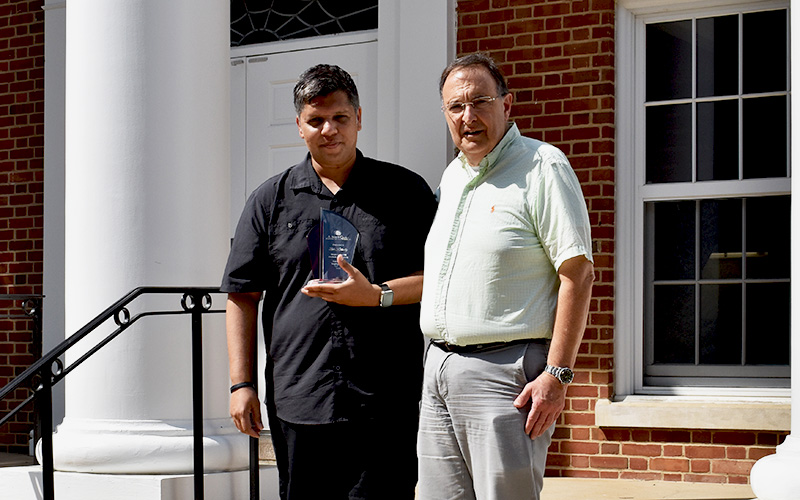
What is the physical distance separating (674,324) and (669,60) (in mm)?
1456

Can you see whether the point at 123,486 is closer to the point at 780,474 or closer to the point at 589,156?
the point at 780,474

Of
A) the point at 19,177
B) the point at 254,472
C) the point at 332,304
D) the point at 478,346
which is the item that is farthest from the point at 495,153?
the point at 19,177

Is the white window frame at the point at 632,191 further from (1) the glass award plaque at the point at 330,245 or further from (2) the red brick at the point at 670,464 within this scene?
(1) the glass award plaque at the point at 330,245

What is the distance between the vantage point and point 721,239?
5703 millimetres

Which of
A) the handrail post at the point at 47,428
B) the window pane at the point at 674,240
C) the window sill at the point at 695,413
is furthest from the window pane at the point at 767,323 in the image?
the handrail post at the point at 47,428

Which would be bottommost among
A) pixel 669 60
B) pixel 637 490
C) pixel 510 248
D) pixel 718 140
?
pixel 637 490

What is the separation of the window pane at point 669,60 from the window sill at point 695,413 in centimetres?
167

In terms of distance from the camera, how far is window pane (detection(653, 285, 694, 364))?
575 centimetres

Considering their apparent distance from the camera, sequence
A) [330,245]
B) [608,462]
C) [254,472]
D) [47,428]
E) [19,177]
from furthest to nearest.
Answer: [19,177], [608,462], [254,472], [47,428], [330,245]

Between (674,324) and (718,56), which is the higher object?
(718,56)

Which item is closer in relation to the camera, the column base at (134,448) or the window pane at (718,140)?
the column base at (134,448)

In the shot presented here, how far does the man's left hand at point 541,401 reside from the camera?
2639 mm

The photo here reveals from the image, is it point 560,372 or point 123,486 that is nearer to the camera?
point 560,372

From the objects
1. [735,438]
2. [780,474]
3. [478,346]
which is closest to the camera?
[478,346]
